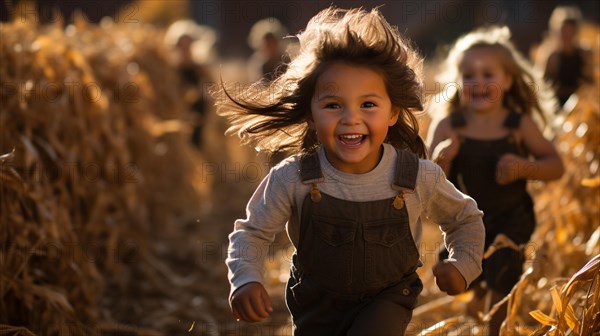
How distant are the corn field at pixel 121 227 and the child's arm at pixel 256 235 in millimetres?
1037

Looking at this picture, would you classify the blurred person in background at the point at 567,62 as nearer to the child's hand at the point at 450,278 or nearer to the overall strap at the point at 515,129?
the overall strap at the point at 515,129

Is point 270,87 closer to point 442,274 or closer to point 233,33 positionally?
point 442,274

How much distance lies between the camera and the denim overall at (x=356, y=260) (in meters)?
3.05

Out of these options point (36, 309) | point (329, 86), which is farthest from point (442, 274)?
point (36, 309)

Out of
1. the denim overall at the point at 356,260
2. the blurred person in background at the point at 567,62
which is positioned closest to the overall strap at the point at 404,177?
the denim overall at the point at 356,260

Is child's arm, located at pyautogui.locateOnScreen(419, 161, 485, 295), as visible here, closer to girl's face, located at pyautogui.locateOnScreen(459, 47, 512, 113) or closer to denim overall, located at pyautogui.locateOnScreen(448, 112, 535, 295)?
denim overall, located at pyautogui.locateOnScreen(448, 112, 535, 295)

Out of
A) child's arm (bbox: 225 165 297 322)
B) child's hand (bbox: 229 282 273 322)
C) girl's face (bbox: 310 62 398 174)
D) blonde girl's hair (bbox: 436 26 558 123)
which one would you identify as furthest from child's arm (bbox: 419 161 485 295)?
blonde girl's hair (bbox: 436 26 558 123)

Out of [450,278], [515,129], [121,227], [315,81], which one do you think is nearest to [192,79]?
[121,227]

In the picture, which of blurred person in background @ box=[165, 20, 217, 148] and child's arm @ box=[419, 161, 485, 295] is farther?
blurred person in background @ box=[165, 20, 217, 148]

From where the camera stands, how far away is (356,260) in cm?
306

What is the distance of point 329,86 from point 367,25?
0.30 meters

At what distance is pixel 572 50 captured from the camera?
10148 millimetres

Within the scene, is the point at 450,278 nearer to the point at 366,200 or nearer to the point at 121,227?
the point at 366,200

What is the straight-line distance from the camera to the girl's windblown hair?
3195 millimetres
